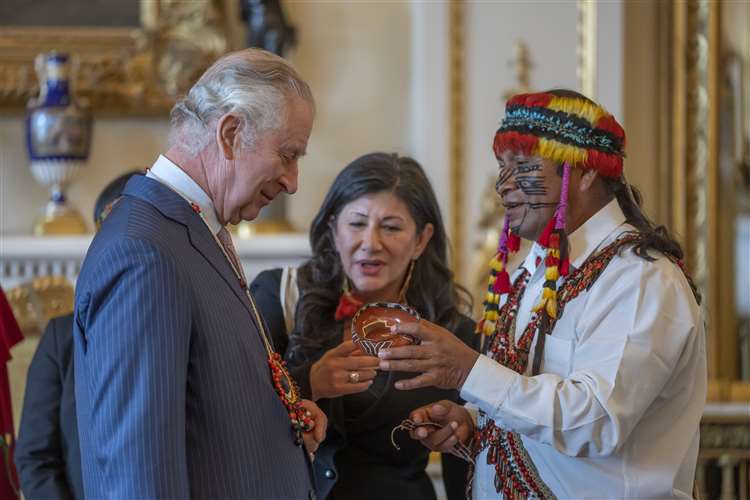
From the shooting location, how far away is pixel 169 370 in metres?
1.50

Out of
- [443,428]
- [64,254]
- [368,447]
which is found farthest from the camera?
[64,254]

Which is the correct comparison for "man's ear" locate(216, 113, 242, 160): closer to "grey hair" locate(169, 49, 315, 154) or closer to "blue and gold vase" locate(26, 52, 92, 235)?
"grey hair" locate(169, 49, 315, 154)

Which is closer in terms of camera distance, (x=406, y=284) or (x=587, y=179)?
(x=587, y=179)

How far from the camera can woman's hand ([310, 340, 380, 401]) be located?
2.10 m

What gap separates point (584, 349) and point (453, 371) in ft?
0.82

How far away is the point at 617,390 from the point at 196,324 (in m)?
0.78

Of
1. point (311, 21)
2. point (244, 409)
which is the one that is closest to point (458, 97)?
point (311, 21)

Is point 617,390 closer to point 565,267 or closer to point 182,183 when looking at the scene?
point 565,267

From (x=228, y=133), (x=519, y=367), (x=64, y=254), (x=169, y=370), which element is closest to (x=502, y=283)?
(x=519, y=367)

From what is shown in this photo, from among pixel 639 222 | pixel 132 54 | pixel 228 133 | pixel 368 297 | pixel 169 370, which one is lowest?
pixel 368 297

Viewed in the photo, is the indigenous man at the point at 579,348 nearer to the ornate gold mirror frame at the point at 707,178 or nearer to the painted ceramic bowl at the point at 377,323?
the painted ceramic bowl at the point at 377,323

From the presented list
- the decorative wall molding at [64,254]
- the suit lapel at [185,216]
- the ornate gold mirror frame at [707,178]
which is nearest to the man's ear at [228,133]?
the suit lapel at [185,216]

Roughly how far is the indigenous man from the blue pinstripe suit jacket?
38cm

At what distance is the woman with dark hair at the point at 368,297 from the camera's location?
238 cm
